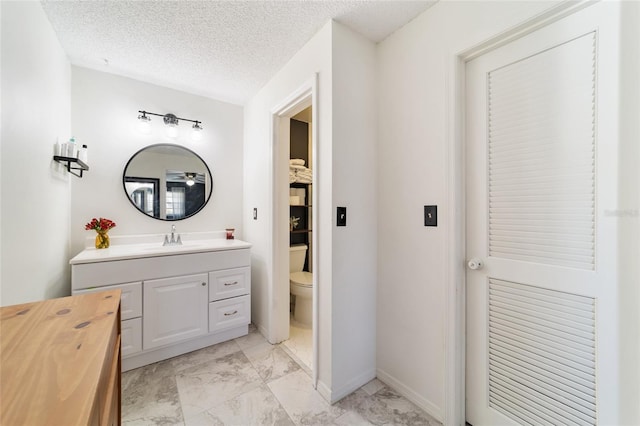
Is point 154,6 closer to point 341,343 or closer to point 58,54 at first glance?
point 58,54

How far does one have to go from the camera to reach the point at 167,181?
7.90 feet

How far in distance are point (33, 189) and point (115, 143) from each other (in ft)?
3.37

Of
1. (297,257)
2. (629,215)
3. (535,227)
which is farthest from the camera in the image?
(297,257)

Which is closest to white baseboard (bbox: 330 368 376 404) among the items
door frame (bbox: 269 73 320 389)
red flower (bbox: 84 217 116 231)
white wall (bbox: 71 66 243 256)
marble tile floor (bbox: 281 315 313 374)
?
marble tile floor (bbox: 281 315 313 374)

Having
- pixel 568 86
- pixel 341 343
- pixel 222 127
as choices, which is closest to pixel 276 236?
pixel 341 343

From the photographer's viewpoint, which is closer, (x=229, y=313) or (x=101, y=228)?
(x=101, y=228)

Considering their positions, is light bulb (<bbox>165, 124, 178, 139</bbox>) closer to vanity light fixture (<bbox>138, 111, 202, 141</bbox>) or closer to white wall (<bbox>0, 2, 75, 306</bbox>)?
vanity light fixture (<bbox>138, 111, 202, 141</bbox>)

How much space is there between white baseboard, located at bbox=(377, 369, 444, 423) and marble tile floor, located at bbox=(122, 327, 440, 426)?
26 millimetres

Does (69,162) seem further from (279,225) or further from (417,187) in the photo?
(417,187)

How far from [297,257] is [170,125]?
6.00 ft

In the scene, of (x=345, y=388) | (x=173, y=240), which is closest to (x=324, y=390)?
(x=345, y=388)

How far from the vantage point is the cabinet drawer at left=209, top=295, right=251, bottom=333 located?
6.96ft

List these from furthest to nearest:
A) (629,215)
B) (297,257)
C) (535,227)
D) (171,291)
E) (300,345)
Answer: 1. (297,257)
2. (300,345)
3. (171,291)
4. (535,227)
5. (629,215)

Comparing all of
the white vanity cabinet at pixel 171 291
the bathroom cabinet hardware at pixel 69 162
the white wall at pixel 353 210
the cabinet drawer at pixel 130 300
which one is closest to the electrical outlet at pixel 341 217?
the white wall at pixel 353 210
